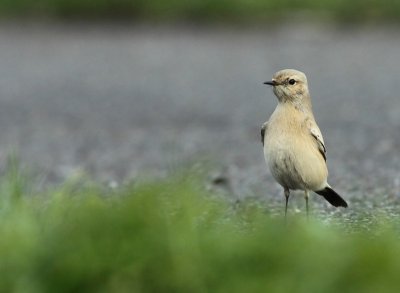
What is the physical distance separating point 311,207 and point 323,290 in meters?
3.10

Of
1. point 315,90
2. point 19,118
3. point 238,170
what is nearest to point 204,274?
point 238,170

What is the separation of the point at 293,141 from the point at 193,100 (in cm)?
706

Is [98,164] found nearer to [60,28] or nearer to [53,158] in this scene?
[53,158]

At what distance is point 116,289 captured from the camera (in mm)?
4090

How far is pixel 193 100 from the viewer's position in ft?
42.4

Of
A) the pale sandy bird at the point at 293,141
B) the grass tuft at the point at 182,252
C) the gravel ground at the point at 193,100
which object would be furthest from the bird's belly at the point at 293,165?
the grass tuft at the point at 182,252

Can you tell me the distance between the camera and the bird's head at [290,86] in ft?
19.9

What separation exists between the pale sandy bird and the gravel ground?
29 centimetres

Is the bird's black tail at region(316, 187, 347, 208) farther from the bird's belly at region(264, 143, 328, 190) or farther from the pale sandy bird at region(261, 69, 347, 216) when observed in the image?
the bird's belly at region(264, 143, 328, 190)

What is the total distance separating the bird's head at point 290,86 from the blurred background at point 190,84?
48 cm

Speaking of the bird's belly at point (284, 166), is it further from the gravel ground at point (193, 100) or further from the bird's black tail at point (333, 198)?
the bird's black tail at point (333, 198)

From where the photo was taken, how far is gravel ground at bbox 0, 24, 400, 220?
29.6 feet

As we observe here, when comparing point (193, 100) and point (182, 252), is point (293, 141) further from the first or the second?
point (193, 100)

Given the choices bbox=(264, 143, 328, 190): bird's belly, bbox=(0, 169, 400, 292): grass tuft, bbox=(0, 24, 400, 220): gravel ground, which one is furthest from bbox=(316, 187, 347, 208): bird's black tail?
bbox=(0, 169, 400, 292): grass tuft
